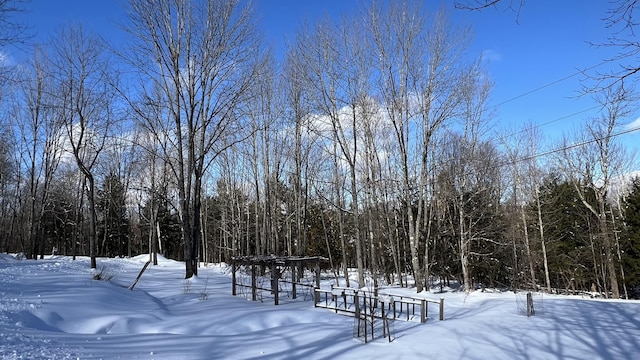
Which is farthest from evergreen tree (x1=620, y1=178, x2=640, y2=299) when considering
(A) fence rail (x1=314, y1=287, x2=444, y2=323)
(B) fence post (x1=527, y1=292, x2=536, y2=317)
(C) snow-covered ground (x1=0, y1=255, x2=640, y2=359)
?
(A) fence rail (x1=314, y1=287, x2=444, y2=323)

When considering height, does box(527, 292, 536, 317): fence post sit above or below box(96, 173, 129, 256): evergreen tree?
below

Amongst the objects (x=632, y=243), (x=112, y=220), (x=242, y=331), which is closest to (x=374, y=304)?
(x=242, y=331)

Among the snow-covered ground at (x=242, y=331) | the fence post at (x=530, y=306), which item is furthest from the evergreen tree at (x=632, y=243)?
the fence post at (x=530, y=306)

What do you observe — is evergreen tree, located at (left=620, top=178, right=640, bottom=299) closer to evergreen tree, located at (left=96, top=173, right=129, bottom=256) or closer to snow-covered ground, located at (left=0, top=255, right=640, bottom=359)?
snow-covered ground, located at (left=0, top=255, right=640, bottom=359)

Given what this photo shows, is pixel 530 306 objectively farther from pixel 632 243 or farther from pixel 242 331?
pixel 632 243

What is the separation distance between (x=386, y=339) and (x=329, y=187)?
24060 mm

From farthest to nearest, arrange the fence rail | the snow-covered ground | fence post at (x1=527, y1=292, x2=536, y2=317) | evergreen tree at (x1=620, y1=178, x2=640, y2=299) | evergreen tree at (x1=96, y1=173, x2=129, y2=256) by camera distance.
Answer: evergreen tree at (x1=96, y1=173, x2=129, y2=256) → evergreen tree at (x1=620, y1=178, x2=640, y2=299) → fence post at (x1=527, y1=292, x2=536, y2=317) → the fence rail → the snow-covered ground

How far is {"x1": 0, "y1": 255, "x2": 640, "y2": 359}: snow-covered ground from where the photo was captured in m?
5.75

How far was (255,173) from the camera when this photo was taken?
25094mm

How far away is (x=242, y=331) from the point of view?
8234mm

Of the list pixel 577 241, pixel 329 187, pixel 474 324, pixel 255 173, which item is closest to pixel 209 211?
pixel 329 187

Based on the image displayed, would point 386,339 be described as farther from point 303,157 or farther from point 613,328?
point 303,157

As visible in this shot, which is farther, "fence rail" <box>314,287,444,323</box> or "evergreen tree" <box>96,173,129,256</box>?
"evergreen tree" <box>96,173,129,256</box>

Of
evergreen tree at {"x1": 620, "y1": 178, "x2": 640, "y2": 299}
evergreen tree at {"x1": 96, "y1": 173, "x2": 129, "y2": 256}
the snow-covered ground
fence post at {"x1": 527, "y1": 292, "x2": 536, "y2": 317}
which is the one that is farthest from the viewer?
evergreen tree at {"x1": 96, "y1": 173, "x2": 129, "y2": 256}
